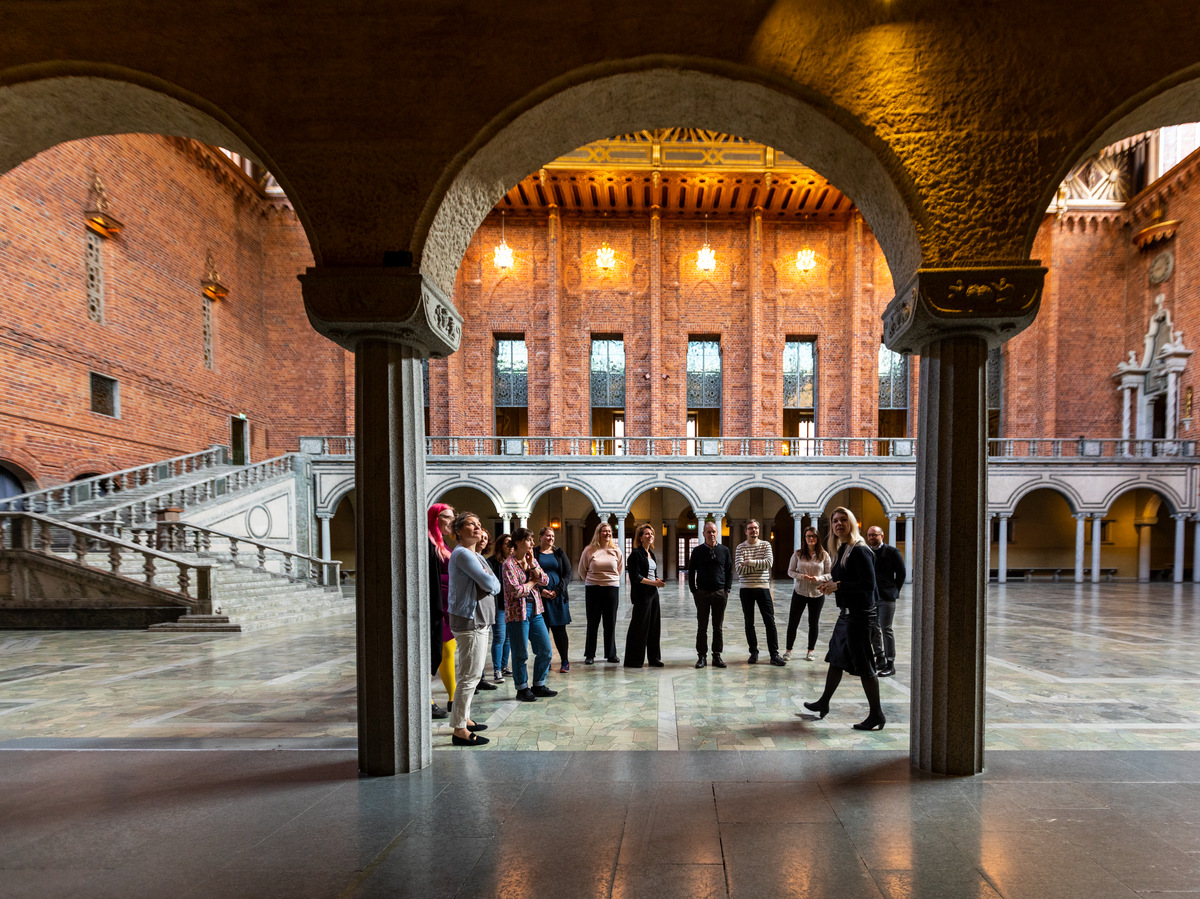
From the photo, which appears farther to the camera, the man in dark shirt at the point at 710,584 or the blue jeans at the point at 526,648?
the man in dark shirt at the point at 710,584

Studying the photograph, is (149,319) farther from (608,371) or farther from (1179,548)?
(1179,548)

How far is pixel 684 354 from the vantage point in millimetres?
22594

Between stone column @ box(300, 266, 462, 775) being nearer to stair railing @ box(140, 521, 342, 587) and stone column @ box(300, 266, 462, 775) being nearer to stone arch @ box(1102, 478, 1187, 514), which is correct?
stair railing @ box(140, 521, 342, 587)

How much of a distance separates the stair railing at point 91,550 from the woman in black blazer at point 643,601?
25.1ft

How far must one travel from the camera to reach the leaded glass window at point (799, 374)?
23.0 metres

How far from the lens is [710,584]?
7312 millimetres

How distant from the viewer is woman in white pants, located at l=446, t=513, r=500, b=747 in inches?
174

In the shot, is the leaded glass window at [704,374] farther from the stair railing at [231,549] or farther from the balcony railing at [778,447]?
the stair railing at [231,549]

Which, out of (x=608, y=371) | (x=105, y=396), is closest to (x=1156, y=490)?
(x=608, y=371)

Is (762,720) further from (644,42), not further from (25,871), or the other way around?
(644,42)

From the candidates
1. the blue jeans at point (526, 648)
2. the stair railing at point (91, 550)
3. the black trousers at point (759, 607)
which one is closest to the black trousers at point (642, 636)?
the black trousers at point (759, 607)

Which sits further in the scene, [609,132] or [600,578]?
[600,578]

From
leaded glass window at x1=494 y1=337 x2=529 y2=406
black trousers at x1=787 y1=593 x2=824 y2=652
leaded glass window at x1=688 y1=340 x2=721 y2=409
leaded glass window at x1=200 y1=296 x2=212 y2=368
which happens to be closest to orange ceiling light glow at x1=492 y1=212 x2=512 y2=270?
leaded glass window at x1=494 y1=337 x2=529 y2=406

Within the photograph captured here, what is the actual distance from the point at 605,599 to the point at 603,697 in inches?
49.3
